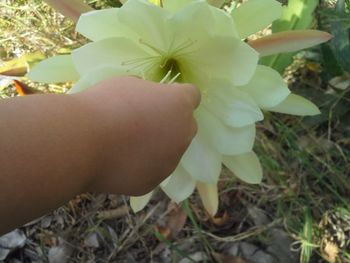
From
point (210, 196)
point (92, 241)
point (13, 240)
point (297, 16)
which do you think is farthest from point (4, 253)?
point (297, 16)

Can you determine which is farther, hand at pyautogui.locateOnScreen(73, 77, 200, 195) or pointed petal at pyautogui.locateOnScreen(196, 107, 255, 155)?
pointed petal at pyautogui.locateOnScreen(196, 107, 255, 155)

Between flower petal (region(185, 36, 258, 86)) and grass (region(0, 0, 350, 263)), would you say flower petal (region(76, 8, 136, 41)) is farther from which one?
grass (region(0, 0, 350, 263))

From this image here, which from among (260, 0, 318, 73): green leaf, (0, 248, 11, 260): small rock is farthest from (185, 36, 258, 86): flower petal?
(0, 248, 11, 260): small rock

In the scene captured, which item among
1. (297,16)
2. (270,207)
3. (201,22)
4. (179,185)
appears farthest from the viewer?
(270,207)

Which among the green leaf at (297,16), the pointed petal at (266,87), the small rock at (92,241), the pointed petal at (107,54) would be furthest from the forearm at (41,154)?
the small rock at (92,241)

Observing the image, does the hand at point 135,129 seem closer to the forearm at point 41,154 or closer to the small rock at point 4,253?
the forearm at point 41,154

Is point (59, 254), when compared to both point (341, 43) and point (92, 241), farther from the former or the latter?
point (341, 43)
